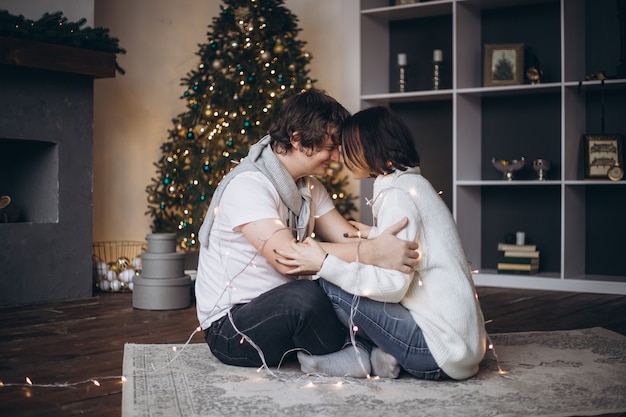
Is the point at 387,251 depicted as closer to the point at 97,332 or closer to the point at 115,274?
the point at 97,332

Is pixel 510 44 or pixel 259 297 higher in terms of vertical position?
pixel 510 44

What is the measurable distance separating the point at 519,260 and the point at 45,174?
2722 mm

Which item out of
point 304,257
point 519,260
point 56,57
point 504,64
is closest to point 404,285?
point 304,257

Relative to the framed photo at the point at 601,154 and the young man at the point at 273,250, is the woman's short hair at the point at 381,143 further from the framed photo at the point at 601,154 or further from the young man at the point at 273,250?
the framed photo at the point at 601,154

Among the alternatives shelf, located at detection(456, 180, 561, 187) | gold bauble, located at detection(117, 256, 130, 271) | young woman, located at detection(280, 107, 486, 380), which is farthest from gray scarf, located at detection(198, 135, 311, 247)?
shelf, located at detection(456, 180, 561, 187)

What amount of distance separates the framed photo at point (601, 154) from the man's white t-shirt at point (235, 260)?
8.45 feet

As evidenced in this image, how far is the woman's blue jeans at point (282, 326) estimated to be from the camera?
2.17 metres

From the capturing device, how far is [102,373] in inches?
91.3

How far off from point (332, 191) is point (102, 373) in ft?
8.64

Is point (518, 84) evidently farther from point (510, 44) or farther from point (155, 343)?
point (155, 343)

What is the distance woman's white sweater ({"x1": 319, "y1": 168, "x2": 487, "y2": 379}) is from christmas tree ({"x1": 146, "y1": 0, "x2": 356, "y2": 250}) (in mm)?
2586

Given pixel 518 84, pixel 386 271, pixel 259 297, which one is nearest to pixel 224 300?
pixel 259 297

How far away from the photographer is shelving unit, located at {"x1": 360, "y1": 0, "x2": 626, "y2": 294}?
4.40 m

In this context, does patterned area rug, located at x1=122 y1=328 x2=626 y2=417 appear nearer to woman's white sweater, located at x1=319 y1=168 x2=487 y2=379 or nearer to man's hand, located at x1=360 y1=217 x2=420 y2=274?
woman's white sweater, located at x1=319 y1=168 x2=487 y2=379
